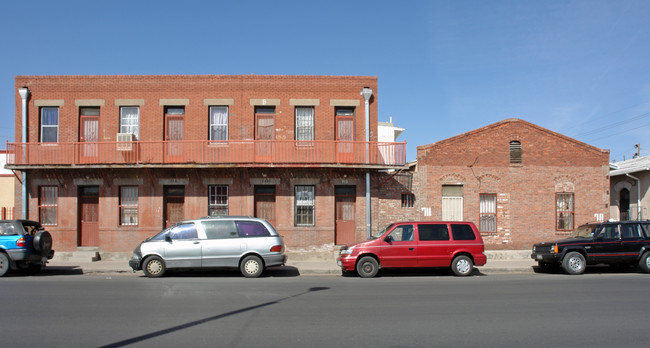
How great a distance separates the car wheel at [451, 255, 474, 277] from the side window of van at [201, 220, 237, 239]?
6701 mm

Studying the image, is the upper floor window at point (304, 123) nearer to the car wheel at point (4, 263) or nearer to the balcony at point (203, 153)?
the balcony at point (203, 153)

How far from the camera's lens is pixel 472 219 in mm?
18594

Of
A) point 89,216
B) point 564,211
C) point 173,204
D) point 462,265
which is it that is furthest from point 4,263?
point 564,211

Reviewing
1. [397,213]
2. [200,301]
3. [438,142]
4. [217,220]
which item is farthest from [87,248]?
[438,142]

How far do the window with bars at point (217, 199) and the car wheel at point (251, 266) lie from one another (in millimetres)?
5735

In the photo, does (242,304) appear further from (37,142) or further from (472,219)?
(37,142)

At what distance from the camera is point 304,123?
18656 mm

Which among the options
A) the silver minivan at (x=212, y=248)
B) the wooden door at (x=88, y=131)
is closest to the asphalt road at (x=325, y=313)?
the silver minivan at (x=212, y=248)

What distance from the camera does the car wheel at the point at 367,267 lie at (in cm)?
1298

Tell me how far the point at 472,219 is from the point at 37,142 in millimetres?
18576

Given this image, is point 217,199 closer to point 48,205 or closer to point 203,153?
point 203,153

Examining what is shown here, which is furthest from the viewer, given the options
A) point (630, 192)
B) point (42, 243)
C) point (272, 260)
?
point (630, 192)

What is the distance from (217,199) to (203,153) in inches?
80.5

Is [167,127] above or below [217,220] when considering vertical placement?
above
